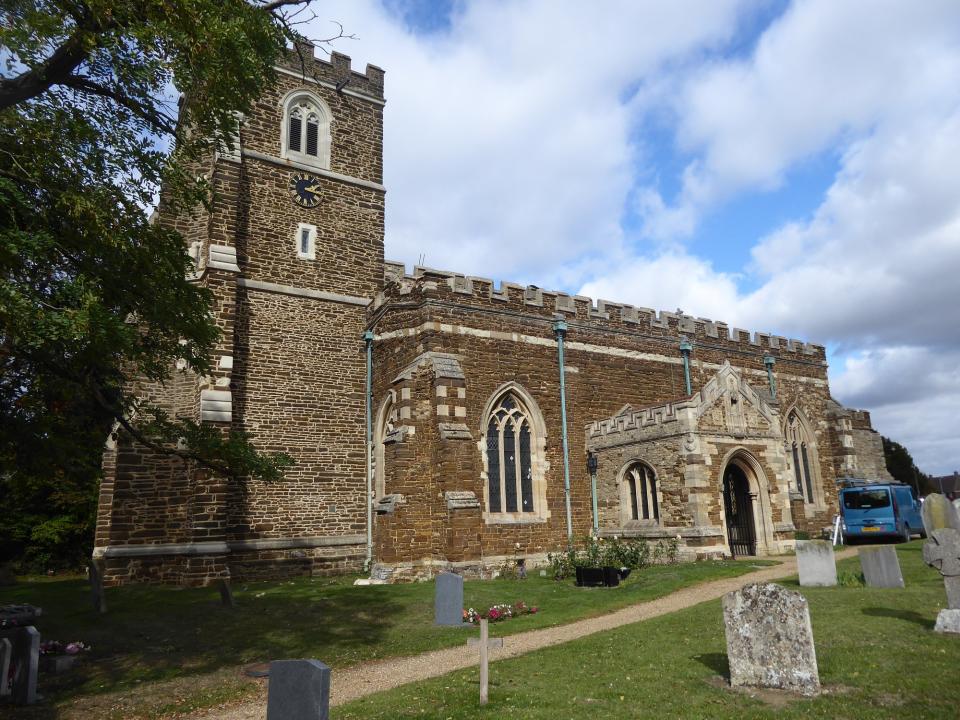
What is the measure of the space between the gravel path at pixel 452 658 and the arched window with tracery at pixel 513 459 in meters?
5.72

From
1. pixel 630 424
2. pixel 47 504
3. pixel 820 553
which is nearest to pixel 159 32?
pixel 820 553

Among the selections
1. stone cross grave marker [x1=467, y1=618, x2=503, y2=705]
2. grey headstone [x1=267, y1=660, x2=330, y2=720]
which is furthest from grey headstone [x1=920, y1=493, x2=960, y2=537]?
grey headstone [x1=267, y1=660, x2=330, y2=720]

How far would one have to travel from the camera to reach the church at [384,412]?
16.6m

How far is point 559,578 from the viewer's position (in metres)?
16.7

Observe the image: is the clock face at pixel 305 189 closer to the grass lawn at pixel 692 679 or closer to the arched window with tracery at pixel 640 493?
the arched window with tracery at pixel 640 493

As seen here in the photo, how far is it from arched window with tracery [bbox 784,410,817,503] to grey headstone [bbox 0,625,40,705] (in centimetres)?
2368

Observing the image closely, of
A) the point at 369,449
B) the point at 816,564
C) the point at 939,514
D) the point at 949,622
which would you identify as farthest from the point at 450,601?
the point at 369,449

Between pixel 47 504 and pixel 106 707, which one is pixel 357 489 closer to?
pixel 106 707

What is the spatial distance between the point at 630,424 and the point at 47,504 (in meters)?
21.8

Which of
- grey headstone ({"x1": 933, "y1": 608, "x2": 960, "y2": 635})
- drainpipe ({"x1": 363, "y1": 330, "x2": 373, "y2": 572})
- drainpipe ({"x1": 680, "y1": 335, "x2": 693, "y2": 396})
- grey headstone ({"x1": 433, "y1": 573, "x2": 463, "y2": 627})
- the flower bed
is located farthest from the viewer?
drainpipe ({"x1": 680, "y1": 335, "x2": 693, "y2": 396})

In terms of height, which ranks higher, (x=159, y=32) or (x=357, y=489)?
(x=159, y=32)

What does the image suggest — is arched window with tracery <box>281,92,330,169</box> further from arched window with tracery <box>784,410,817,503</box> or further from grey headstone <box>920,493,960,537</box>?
arched window with tracery <box>784,410,817,503</box>

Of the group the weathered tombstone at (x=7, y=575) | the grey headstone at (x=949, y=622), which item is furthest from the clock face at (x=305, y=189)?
the grey headstone at (x=949, y=622)

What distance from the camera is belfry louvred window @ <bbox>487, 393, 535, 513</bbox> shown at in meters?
18.5
